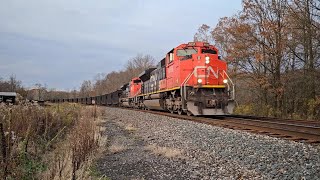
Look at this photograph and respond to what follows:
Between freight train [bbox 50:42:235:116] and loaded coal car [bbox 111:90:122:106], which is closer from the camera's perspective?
freight train [bbox 50:42:235:116]

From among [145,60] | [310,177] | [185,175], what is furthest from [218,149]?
[145,60]

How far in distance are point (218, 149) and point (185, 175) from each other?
2096 mm

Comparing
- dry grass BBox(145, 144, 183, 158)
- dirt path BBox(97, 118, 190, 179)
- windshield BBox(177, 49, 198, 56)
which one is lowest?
dirt path BBox(97, 118, 190, 179)

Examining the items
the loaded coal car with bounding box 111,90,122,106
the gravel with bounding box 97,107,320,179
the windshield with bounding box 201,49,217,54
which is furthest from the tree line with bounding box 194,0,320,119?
the loaded coal car with bounding box 111,90,122,106

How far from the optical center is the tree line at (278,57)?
58.7 ft

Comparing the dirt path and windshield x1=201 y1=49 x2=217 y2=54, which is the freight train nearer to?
windshield x1=201 y1=49 x2=217 y2=54

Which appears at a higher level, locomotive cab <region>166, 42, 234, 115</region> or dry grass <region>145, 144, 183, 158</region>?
locomotive cab <region>166, 42, 234, 115</region>

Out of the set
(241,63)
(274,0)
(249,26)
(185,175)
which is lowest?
(185,175)

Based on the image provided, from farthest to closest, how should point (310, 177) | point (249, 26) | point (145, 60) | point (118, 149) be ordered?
1. point (145, 60)
2. point (249, 26)
3. point (118, 149)
4. point (310, 177)

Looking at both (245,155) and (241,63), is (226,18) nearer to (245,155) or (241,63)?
(241,63)

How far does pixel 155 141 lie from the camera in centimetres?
834

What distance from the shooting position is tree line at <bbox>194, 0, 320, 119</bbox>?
704 inches

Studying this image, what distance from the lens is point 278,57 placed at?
21.0m

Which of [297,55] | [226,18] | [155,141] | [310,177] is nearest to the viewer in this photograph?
[310,177]
